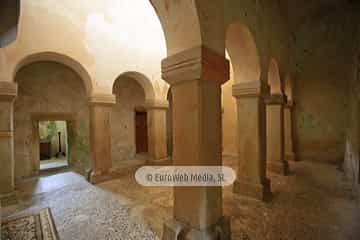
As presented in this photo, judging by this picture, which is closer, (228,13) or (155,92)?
(228,13)

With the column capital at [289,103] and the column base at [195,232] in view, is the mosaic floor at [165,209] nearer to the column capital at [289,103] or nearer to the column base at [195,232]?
the column base at [195,232]

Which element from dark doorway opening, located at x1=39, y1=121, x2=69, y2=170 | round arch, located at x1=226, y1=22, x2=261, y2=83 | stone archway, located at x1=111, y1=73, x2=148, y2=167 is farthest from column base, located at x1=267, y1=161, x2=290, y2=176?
dark doorway opening, located at x1=39, y1=121, x2=69, y2=170

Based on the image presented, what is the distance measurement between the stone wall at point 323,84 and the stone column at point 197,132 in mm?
5785

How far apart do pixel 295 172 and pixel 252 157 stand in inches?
104

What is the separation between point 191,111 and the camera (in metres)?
1.81

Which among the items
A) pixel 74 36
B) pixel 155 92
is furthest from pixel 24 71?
pixel 155 92

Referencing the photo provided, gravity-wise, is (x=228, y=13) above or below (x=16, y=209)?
above

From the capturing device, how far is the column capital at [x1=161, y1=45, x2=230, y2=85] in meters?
1.72

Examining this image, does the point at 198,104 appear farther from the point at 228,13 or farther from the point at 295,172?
the point at 295,172

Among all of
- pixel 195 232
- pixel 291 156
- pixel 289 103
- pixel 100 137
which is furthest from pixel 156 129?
pixel 291 156

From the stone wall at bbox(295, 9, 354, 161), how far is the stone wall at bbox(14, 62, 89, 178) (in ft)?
25.9

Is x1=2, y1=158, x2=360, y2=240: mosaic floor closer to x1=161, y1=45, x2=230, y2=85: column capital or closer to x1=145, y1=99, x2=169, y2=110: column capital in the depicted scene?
x1=161, y1=45, x2=230, y2=85: column capital

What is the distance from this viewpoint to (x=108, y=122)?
4.72 meters

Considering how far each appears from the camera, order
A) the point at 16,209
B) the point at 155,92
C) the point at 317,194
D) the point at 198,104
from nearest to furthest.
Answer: the point at 198,104 → the point at 16,209 → the point at 317,194 → the point at 155,92
